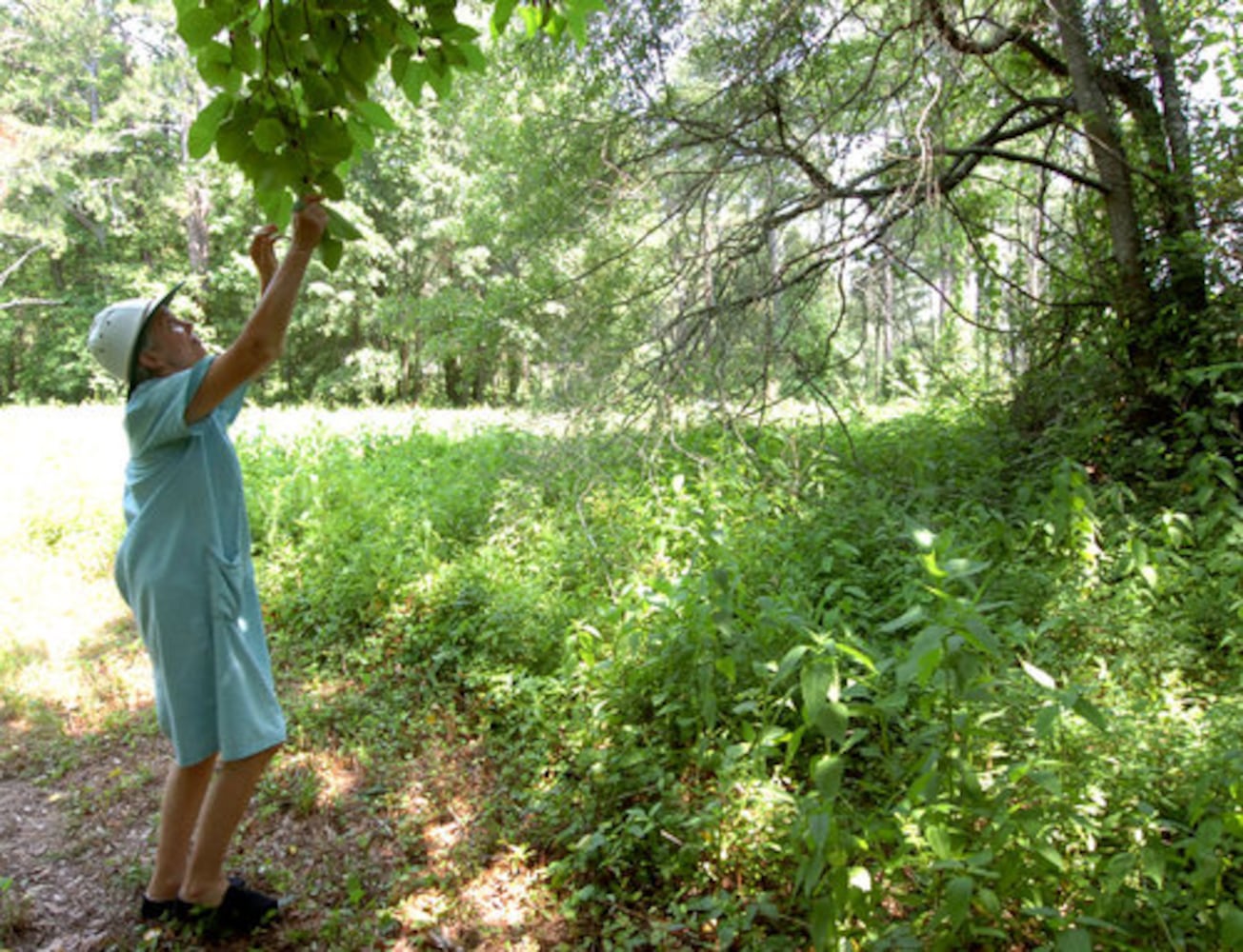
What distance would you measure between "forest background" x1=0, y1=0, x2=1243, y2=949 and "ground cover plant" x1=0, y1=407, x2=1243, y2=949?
0.08 ft

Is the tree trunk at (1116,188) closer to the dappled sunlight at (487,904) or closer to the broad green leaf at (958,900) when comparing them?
the broad green leaf at (958,900)

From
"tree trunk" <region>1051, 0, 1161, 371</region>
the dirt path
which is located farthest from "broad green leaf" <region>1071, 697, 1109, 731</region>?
"tree trunk" <region>1051, 0, 1161, 371</region>

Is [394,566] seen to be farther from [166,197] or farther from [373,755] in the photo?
[166,197]

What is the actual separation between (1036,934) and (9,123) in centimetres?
2586

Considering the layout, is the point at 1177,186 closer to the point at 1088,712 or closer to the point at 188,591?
the point at 1088,712

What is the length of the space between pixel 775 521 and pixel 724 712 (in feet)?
5.56

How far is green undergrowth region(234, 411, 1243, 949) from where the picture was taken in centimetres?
194

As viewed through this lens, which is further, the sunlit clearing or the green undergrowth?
the sunlit clearing

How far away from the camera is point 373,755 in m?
3.50

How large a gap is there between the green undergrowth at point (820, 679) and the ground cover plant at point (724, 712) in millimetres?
18

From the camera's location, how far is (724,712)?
2992mm

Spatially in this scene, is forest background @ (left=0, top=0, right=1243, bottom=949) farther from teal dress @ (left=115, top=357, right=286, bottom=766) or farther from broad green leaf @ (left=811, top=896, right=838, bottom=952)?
teal dress @ (left=115, top=357, right=286, bottom=766)

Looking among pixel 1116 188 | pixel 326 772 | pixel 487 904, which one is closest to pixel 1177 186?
pixel 1116 188

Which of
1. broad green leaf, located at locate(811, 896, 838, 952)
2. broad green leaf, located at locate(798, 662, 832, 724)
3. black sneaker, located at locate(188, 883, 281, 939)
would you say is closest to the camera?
broad green leaf, located at locate(811, 896, 838, 952)
